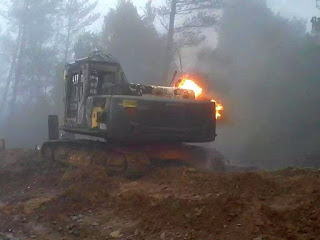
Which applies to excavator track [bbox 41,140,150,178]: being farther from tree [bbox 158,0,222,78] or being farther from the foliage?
the foliage

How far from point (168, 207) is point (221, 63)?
77.5ft

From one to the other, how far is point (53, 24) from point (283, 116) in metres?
25.6

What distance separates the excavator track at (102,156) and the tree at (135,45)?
16.8m

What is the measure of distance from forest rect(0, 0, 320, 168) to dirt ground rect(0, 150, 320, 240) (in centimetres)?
1177

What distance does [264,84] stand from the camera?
27844 millimetres

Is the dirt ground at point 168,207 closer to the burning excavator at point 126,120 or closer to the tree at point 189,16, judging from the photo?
the burning excavator at point 126,120

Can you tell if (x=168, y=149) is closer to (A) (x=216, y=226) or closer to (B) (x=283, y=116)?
(A) (x=216, y=226)

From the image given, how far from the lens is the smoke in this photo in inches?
941

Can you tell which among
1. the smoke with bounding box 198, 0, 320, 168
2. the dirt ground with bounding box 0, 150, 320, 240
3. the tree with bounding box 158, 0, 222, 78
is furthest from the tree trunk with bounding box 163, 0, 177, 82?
the dirt ground with bounding box 0, 150, 320, 240

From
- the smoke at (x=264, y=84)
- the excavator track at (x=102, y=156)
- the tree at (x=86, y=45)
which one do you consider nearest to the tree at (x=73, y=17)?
the tree at (x=86, y=45)

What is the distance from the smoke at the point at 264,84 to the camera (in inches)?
941

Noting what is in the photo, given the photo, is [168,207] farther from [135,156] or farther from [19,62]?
[19,62]

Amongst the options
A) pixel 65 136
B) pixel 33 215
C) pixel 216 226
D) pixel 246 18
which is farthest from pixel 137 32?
pixel 216 226

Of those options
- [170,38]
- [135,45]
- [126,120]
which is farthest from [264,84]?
[126,120]
